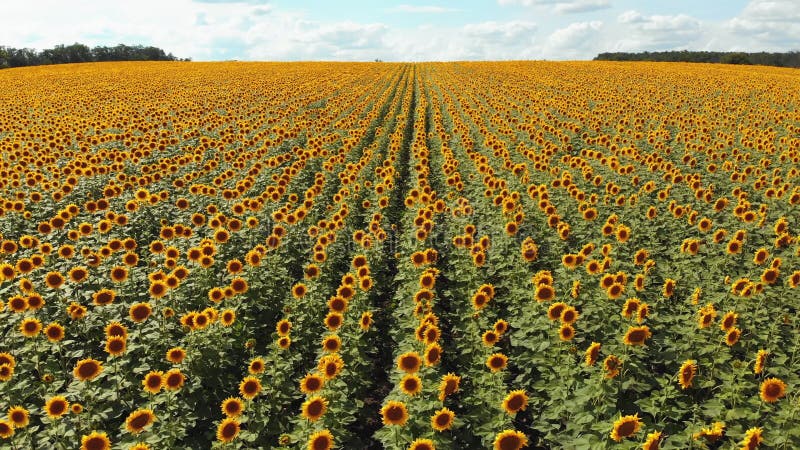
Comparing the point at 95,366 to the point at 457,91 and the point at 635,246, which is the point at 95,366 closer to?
the point at 635,246

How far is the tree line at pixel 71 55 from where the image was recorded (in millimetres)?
86312

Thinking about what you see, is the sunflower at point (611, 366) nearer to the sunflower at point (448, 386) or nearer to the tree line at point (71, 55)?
the sunflower at point (448, 386)

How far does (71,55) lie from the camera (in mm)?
90000

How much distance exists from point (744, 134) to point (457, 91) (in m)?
22.9

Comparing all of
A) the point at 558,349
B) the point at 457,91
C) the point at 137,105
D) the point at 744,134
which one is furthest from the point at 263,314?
the point at 457,91

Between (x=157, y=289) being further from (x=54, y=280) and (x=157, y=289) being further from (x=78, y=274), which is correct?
(x=54, y=280)

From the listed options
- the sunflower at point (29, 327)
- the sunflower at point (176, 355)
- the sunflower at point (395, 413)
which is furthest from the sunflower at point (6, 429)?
the sunflower at point (395, 413)

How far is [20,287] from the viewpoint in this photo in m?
6.89

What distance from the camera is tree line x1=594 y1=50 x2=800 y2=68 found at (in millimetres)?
79750

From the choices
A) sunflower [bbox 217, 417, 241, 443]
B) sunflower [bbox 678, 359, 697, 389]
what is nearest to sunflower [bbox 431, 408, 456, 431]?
sunflower [bbox 217, 417, 241, 443]

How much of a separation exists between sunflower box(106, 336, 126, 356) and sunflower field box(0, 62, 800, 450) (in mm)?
26

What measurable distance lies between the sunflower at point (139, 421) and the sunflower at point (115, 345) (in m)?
1.07

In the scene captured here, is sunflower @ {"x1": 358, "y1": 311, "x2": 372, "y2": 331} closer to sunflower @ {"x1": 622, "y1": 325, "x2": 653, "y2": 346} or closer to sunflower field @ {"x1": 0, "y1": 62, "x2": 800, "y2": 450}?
sunflower field @ {"x1": 0, "y1": 62, "x2": 800, "y2": 450}

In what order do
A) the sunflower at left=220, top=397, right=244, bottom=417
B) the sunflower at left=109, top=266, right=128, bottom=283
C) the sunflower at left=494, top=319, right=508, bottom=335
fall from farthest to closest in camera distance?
the sunflower at left=109, top=266, right=128, bottom=283, the sunflower at left=494, top=319, right=508, bottom=335, the sunflower at left=220, top=397, right=244, bottom=417
